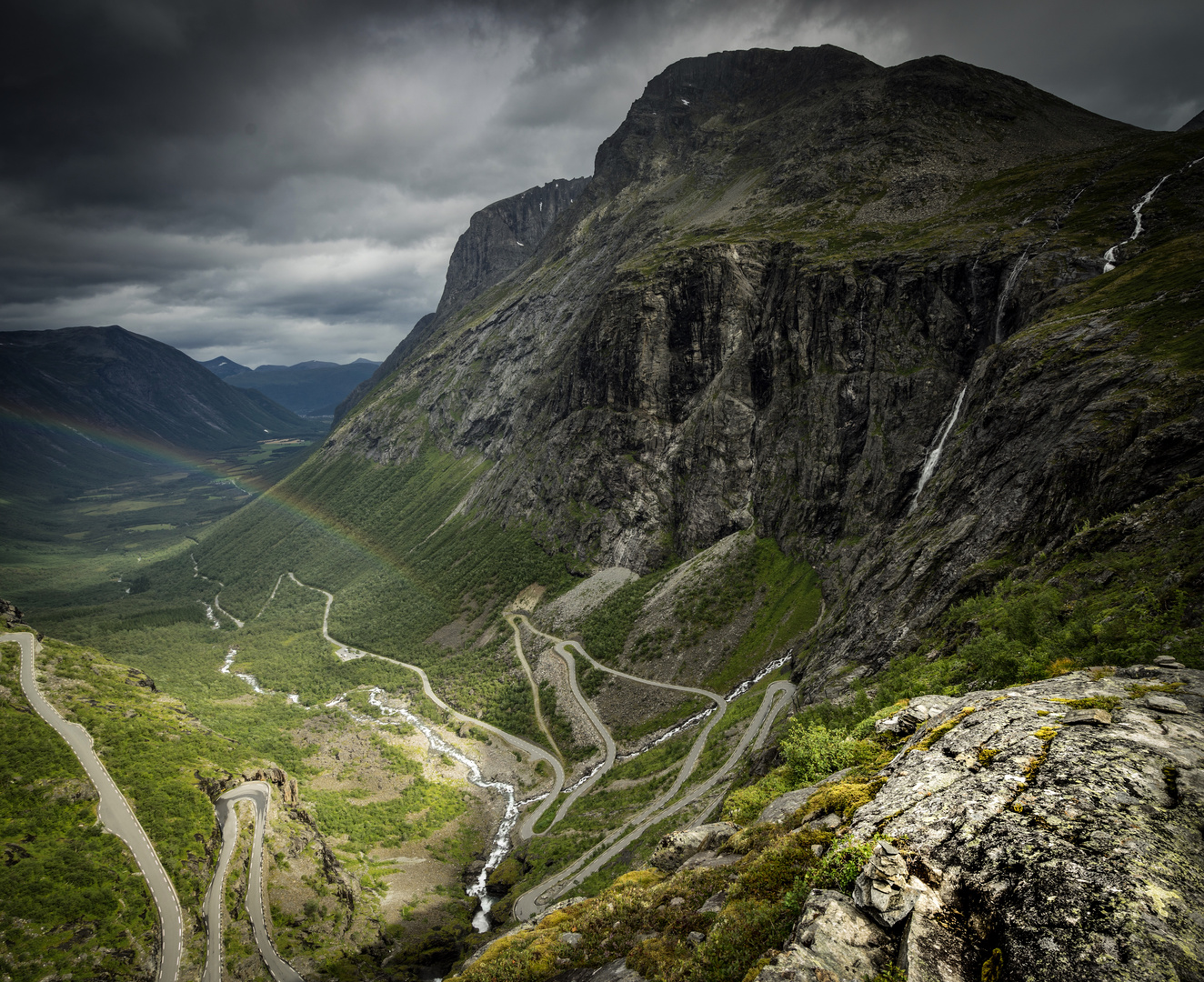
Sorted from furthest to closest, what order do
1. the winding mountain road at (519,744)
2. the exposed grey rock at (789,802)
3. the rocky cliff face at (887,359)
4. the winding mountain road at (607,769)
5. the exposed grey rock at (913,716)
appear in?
the winding mountain road at (519,744) → the winding mountain road at (607,769) → the rocky cliff face at (887,359) → the exposed grey rock at (913,716) → the exposed grey rock at (789,802)

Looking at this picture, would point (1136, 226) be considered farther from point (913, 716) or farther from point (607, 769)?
point (607, 769)

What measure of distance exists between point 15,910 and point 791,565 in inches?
3671

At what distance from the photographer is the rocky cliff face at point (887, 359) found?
1704 inches

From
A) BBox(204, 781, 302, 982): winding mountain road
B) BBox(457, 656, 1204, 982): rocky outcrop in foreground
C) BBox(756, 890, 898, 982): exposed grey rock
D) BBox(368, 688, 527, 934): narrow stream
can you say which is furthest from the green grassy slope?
BBox(756, 890, 898, 982): exposed grey rock

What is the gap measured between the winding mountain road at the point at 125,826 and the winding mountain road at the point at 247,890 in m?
2.40

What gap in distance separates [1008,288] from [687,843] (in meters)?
87.3

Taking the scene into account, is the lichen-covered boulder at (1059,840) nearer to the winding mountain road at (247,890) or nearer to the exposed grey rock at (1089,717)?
the exposed grey rock at (1089,717)

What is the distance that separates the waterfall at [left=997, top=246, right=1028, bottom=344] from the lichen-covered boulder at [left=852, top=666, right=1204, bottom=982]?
256 ft

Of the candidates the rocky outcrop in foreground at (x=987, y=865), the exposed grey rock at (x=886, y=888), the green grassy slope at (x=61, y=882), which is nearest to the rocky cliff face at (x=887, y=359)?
the rocky outcrop in foreground at (x=987, y=865)

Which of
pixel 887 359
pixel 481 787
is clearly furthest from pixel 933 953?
pixel 887 359

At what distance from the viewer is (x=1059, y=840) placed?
10555 mm

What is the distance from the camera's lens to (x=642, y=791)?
2544 inches

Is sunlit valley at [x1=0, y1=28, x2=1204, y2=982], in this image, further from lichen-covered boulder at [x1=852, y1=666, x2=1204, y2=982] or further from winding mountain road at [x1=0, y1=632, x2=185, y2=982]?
winding mountain road at [x1=0, y1=632, x2=185, y2=982]

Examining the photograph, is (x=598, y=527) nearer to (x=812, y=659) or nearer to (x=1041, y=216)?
(x=812, y=659)
